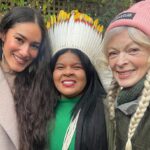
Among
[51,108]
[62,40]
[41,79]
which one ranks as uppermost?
[62,40]

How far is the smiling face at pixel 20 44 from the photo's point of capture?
264 centimetres

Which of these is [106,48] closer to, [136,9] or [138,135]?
[136,9]

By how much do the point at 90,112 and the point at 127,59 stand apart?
0.68 meters

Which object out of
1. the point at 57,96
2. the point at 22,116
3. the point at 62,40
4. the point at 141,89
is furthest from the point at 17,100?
the point at 141,89

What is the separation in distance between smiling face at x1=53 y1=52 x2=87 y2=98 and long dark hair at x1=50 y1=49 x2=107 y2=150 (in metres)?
0.03

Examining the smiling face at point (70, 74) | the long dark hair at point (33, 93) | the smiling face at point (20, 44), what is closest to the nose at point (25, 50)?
the smiling face at point (20, 44)

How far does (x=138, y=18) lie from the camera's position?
212 cm

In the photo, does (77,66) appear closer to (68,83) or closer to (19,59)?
(68,83)

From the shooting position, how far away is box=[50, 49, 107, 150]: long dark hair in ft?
8.59

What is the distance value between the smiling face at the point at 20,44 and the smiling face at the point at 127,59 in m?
0.66

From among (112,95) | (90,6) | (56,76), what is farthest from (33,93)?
(90,6)

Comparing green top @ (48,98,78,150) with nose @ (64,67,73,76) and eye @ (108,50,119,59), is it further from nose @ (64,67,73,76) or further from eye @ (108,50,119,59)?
eye @ (108,50,119,59)

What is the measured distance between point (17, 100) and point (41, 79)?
238 millimetres

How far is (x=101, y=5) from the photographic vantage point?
744 cm
